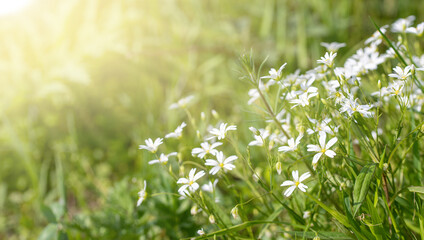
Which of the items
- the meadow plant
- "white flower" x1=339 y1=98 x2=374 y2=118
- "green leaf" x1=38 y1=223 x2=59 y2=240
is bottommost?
"green leaf" x1=38 y1=223 x2=59 y2=240

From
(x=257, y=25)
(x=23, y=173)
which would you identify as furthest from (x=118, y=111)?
(x=257, y=25)

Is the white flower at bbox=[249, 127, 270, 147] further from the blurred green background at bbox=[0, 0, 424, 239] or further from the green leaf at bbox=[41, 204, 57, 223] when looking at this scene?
the blurred green background at bbox=[0, 0, 424, 239]

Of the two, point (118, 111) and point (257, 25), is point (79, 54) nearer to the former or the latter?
point (118, 111)

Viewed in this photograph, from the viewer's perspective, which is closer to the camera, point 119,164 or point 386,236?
point 386,236

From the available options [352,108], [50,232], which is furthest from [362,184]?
[50,232]

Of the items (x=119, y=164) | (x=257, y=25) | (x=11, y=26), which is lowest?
(x=119, y=164)

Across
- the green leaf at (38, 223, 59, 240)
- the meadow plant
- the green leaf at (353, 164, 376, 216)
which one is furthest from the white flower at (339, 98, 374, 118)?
the green leaf at (38, 223, 59, 240)
